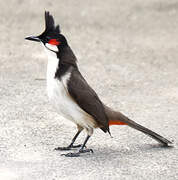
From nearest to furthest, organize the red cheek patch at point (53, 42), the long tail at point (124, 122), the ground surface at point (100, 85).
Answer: the ground surface at point (100, 85) < the red cheek patch at point (53, 42) < the long tail at point (124, 122)

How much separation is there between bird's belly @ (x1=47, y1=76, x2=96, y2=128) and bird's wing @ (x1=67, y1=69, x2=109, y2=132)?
4 centimetres

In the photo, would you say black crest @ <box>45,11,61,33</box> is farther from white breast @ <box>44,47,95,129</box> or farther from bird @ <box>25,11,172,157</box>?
white breast @ <box>44,47,95,129</box>

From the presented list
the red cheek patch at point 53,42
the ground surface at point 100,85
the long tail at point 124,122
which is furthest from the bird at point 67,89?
the ground surface at point 100,85

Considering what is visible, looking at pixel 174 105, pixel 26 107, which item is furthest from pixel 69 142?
pixel 174 105

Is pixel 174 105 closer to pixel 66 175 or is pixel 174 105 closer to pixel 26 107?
pixel 26 107

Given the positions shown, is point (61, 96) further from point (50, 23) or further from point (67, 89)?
point (50, 23)

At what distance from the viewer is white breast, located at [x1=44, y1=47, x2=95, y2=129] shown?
542 cm

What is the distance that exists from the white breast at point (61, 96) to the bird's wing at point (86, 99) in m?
0.04

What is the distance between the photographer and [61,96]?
5418 mm

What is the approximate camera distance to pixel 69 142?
19.8ft

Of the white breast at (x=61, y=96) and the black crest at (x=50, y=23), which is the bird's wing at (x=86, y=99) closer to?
the white breast at (x=61, y=96)

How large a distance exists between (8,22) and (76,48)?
1.69 metres

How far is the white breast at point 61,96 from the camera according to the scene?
5.42 meters

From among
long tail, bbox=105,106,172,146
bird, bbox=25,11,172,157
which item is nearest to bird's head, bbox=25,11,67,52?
bird, bbox=25,11,172,157
